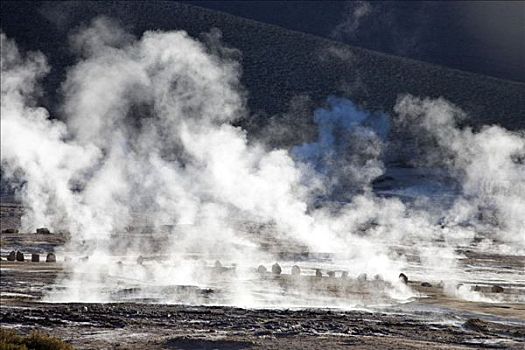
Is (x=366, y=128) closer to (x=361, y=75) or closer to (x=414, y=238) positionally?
(x=361, y=75)

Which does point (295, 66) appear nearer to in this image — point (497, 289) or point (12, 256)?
point (12, 256)

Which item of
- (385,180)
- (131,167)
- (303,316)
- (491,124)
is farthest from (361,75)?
(303,316)

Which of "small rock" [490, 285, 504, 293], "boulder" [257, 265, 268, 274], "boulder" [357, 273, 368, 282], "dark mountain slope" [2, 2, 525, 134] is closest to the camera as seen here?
"small rock" [490, 285, 504, 293]

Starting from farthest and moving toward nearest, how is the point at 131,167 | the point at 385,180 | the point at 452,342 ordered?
the point at 385,180 → the point at 131,167 → the point at 452,342

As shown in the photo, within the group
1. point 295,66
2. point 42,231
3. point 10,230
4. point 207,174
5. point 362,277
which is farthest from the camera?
point 295,66

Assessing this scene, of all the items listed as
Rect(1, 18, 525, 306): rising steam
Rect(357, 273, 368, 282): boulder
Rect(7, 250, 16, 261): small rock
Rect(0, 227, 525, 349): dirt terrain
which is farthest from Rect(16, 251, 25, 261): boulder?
Rect(357, 273, 368, 282): boulder

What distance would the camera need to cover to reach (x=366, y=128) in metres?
65.1

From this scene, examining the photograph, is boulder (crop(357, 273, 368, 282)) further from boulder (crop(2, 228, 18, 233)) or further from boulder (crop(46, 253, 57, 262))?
boulder (crop(2, 228, 18, 233))

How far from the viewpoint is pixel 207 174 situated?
151ft

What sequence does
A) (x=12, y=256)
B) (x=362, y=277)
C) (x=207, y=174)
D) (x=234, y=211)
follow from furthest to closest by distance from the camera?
1. (x=207, y=174)
2. (x=234, y=211)
3. (x=12, y=256)
4. (x=362, y=277)

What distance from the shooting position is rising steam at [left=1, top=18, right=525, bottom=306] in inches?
1265

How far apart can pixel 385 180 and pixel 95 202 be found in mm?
19223

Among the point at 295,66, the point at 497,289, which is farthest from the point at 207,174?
the point at 295,66

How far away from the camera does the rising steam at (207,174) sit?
32.1m
